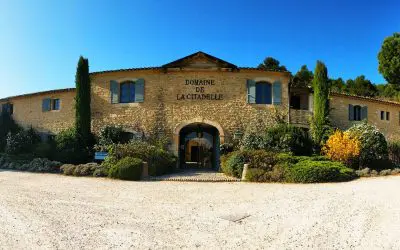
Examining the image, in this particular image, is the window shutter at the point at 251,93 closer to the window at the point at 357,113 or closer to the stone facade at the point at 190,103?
the stone facade at the point at 190,103

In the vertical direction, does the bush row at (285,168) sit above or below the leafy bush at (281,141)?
below

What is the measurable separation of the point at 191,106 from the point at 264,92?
4.47 m

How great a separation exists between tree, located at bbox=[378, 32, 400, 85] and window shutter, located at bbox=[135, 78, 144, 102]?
24.5 meters

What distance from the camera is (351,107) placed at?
20.3 metres

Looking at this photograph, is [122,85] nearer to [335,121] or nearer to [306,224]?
[335,121]

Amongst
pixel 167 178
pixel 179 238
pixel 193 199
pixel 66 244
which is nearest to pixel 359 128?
pixel 167 178

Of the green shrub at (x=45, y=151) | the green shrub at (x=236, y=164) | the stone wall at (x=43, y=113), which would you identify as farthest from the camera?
the stone wall at (x=43, y=113)

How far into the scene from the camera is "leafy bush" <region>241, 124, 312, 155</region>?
15.7m

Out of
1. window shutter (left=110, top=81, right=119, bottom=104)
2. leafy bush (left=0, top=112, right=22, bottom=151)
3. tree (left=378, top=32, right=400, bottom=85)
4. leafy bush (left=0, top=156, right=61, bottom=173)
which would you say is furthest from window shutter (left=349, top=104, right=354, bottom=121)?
leafy bush (left=0, top=112, right=22, bottom=151)

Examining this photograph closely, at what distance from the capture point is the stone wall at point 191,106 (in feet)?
58.3

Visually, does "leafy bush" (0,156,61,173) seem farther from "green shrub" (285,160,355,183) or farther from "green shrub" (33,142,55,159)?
"green shrub" (285,160,355,183)

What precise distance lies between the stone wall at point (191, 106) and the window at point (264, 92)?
0.36 meters

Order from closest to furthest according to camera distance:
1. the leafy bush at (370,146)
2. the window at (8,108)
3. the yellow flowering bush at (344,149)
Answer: the yellow flowering bush at (344,149) < the leafy bush at (370,146) < the window at (8,108)

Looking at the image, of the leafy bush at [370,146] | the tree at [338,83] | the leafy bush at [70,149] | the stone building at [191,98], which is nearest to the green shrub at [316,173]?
the leafy bush at [370,146]
